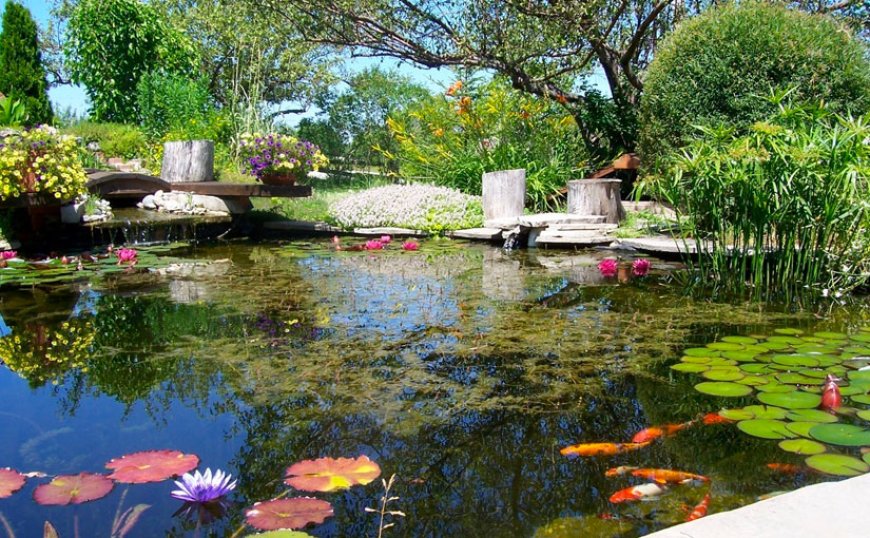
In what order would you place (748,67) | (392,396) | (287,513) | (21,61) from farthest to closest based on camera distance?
1. (21,61)
2. (748,67)
3. (392,396)
4. (287,513)

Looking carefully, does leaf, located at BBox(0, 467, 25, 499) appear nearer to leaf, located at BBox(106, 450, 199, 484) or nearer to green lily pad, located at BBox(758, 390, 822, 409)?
leaf, located at BBox(106, 450, 199, 484)

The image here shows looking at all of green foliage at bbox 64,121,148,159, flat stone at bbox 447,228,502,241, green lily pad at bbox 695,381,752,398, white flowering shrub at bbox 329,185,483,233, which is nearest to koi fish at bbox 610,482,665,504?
green lily pad at bbox 695,381,752,398

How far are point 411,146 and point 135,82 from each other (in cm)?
540

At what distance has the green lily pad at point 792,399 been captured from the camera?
7.93 feet

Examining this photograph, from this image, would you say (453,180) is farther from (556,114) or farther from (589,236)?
(589,236)

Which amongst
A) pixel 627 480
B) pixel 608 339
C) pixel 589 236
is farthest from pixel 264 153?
pixel 627 480

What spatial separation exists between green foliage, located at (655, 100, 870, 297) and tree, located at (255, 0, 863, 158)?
424 centimetres

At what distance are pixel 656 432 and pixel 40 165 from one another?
5872mm

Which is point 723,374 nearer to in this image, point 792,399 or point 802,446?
point 792,399

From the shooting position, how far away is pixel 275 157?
318 inches

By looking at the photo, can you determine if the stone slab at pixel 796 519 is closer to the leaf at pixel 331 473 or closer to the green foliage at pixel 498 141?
the leaf at pixel 331 473

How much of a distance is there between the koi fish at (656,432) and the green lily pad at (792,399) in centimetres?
37

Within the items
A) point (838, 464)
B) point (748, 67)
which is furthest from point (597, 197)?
point (838, 464)

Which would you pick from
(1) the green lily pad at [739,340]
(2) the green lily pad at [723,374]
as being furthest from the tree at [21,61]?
(2) the green lily pad at [723,374]
